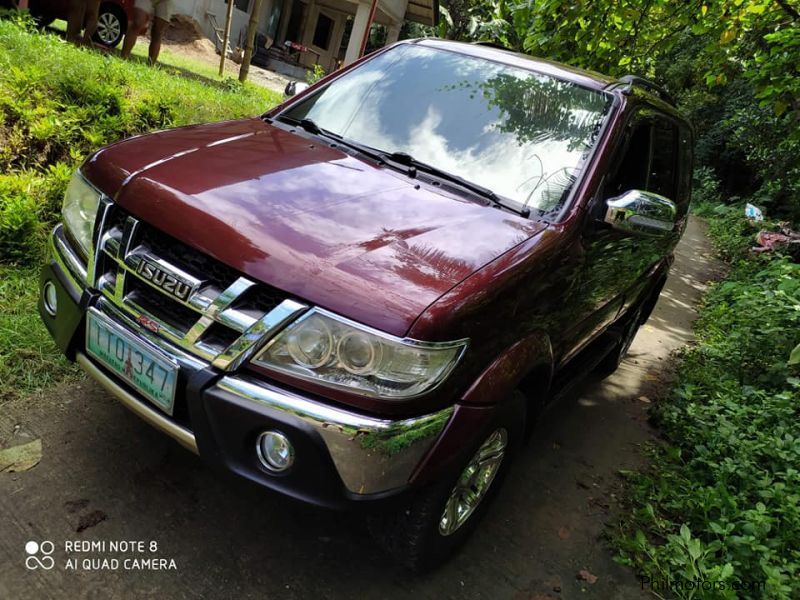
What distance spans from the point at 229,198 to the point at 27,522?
51.8 inches

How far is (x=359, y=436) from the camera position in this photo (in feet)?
5.59

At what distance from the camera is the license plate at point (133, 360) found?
1.88 m

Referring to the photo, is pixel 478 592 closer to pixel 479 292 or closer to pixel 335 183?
pixel 479 292

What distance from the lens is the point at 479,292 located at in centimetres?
188

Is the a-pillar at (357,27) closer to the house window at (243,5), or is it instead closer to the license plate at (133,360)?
the house window at (243,5)

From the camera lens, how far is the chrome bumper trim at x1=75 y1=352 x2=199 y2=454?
1894 mm

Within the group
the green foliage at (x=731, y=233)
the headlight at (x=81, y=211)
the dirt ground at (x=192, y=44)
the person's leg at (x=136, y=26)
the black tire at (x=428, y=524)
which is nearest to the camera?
Result: the black tire at (x=428, y=524)

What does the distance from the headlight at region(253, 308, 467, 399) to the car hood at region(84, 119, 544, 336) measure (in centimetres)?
5

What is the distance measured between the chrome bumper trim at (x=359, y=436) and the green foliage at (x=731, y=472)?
1.56 meters

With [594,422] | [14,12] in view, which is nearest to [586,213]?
[594,422]

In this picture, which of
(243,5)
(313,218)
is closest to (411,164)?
(313,218)

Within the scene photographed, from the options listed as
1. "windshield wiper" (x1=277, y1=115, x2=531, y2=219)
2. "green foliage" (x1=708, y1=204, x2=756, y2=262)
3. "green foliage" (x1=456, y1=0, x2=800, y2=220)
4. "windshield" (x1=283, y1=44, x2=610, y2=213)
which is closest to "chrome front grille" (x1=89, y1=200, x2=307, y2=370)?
"windshield wiper" (x1=277, y1=115, x2=531, y2=219)

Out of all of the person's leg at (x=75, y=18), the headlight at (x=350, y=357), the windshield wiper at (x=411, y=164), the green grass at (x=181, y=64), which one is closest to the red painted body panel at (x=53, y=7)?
the green grass at (x=181, y=64)

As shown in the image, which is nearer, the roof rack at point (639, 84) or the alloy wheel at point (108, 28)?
the roof rack at point (639, 84)
